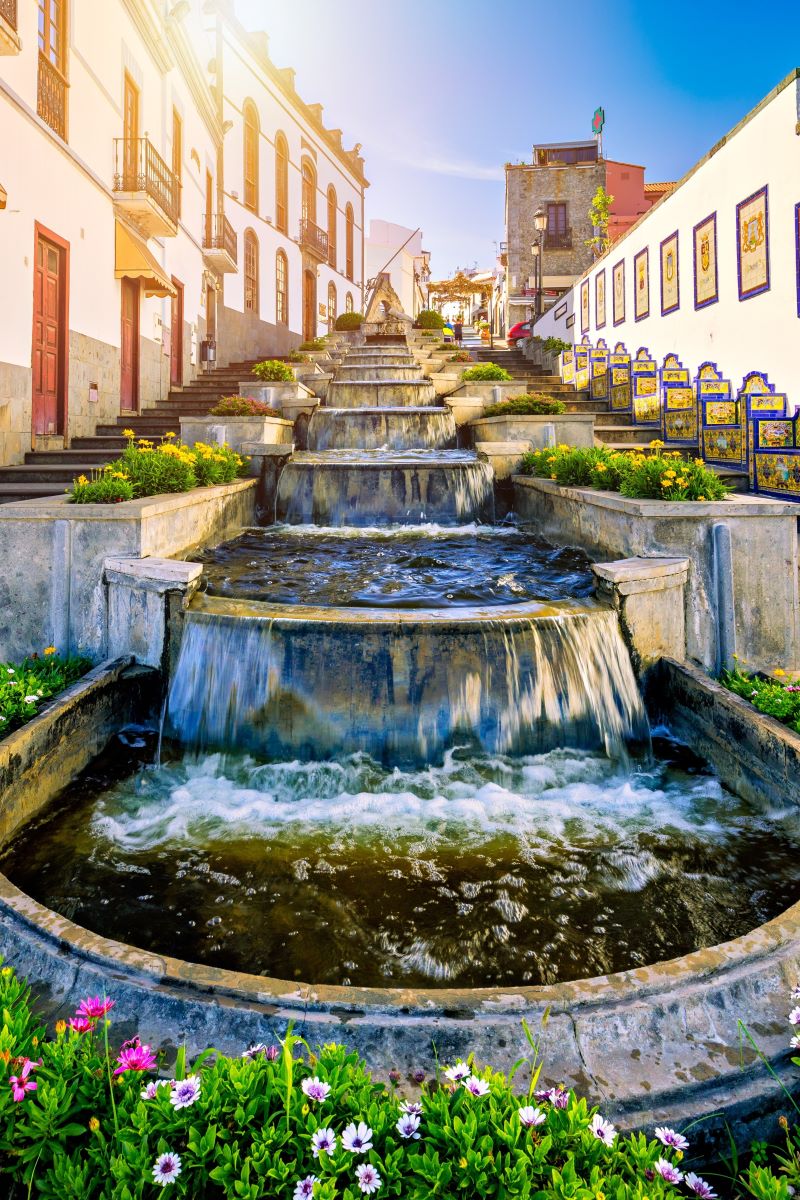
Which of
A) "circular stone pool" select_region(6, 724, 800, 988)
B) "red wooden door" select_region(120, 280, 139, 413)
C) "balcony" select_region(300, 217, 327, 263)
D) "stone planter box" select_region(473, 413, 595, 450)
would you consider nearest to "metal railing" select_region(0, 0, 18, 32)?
"red wooden door" select_region(120, 280, 139, 413)

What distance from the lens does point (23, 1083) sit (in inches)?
71.1

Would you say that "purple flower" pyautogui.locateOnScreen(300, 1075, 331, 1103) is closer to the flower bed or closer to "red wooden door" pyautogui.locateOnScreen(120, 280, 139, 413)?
the flower bed

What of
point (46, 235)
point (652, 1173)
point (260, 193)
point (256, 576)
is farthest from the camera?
point (260, 193)

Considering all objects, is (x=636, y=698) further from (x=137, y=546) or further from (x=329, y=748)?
(x=137, y=546)

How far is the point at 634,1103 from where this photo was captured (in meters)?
2.00

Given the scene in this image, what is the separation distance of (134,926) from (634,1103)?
6.64ft

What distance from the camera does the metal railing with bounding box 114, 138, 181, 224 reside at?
1502 cm

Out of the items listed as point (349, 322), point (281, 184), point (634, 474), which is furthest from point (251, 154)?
point (634, 474)

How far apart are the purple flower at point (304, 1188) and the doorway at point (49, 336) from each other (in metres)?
12.4

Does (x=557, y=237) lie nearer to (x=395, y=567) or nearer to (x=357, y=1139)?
(x=395, y=567)

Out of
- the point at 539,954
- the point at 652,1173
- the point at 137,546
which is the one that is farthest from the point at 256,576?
the point at 652,1173

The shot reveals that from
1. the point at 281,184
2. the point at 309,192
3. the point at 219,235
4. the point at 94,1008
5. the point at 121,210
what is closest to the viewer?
the point at 94,1008

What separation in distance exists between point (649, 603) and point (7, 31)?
10.1m

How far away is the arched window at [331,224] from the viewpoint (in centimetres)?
3433
